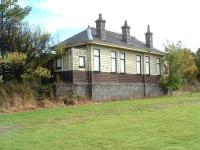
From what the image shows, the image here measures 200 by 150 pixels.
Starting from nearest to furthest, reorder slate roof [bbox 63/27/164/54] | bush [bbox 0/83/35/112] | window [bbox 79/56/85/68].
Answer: bush [bbox 0/83/35/112] < window [bbox 79/56/85/68] < slate roof [bbox 63/27/164/54]

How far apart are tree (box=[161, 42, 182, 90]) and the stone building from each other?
1518 mm

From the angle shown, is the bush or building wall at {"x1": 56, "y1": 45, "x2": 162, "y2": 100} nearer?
the bush

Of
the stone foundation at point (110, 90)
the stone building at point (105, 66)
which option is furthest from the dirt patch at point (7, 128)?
the stone building at point (105, 66)

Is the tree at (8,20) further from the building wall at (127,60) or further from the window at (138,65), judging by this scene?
the window at (138,65)

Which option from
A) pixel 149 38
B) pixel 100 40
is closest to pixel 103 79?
pixel 100 40

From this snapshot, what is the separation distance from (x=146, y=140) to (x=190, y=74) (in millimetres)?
44475

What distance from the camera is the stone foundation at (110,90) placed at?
3095cm

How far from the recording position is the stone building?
32.2 m

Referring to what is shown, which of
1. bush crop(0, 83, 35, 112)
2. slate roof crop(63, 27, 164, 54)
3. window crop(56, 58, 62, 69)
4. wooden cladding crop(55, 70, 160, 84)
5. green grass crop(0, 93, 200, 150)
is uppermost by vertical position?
slate roof crop(63, 27, 164, 54)

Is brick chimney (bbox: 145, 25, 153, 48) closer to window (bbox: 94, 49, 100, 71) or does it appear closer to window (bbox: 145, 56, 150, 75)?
window (bbox: 145, 56, 150, 75)

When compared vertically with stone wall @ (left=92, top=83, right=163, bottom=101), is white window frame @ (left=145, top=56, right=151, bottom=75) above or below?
above

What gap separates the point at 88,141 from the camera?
1066cm

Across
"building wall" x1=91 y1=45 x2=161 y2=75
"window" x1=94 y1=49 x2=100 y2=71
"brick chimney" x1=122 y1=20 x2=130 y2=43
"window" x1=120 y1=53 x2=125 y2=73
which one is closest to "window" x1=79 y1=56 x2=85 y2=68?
"building wall" x1=91 y1=45 x2=161 y2=75

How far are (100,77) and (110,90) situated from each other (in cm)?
→ 170
